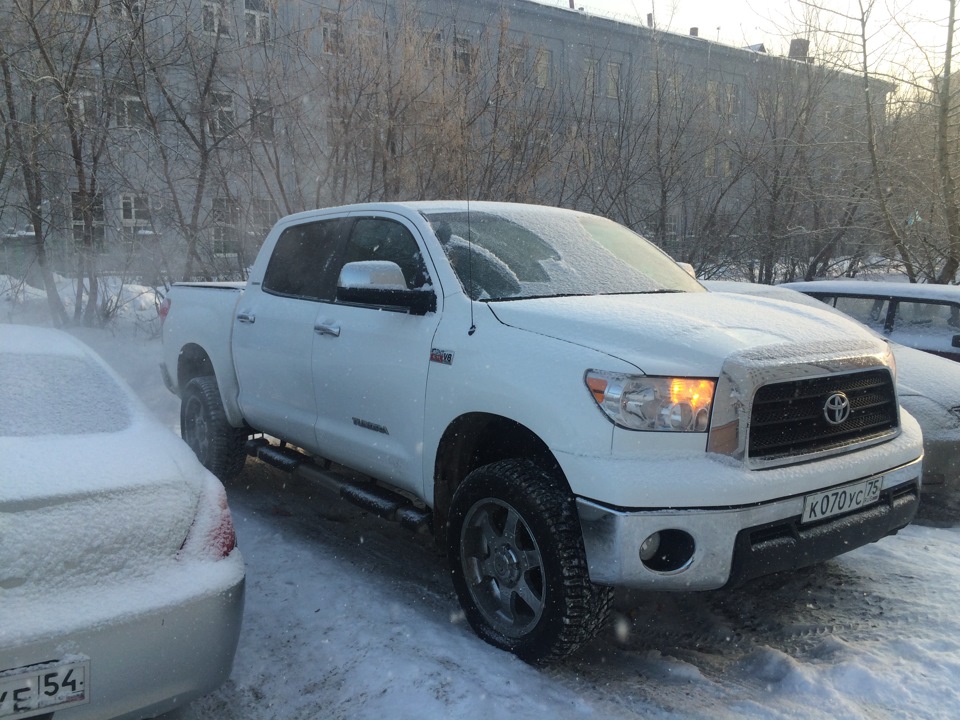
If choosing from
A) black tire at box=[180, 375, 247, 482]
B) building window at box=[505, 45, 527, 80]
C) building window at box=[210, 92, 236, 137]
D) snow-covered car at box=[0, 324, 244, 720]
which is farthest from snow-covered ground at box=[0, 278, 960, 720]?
building window at box=[505, 45, 527, 80]

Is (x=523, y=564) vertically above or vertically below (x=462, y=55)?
below

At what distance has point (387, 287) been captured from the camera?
12.4 feet

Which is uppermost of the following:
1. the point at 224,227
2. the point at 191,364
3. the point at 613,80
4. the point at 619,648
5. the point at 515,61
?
the point at 613,80

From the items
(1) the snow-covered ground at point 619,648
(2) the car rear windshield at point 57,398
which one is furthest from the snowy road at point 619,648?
(2) the car rear windshield at point 57,398

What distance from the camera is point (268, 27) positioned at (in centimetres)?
1078

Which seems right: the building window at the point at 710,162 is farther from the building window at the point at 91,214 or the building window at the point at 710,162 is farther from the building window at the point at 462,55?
the building window at the point at 91,214

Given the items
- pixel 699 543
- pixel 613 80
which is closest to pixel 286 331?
pixel 699 543

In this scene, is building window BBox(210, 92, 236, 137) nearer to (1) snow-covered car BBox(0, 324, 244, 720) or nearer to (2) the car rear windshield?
(2) the car rear windshield

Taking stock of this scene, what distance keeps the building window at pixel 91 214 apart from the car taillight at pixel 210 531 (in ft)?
32.4

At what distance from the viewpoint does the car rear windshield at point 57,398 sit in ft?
9.80

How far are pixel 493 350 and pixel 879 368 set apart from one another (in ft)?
5.48

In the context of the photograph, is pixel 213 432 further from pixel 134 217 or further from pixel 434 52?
pixel 434 52

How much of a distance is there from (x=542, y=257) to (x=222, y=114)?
810cm

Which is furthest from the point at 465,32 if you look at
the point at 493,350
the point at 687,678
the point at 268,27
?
the point at 687,678
